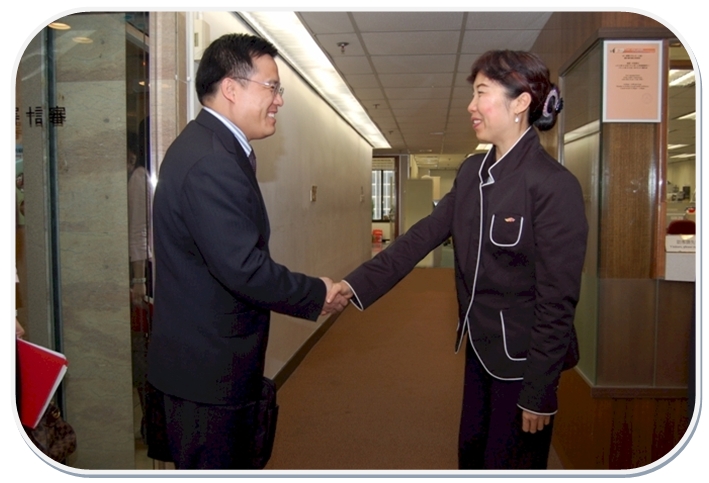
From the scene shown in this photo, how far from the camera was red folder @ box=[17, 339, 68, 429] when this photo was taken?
4.72ft

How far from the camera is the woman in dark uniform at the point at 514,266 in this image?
147 cm

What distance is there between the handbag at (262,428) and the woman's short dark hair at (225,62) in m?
0.92

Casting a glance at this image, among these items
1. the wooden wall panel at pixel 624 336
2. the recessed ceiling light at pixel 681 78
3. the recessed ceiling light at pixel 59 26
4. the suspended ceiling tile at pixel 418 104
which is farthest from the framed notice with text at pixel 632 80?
the suspended ceiling tile at pixel 418 104

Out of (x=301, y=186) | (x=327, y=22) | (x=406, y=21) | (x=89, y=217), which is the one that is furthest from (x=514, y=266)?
(x=301, y=186)

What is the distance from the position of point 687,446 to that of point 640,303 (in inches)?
55.4

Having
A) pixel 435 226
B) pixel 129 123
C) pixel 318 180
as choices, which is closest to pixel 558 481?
pixel 435 226

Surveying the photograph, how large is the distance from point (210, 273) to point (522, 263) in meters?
0.86

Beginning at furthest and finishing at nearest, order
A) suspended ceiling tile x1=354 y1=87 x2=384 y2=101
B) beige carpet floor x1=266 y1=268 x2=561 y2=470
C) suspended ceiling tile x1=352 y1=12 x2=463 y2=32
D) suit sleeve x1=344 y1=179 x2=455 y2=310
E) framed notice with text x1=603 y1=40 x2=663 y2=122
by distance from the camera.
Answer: suspended ceiling tile x1=354 y1=87 x2=384 y2=101 → suspended ceiling tile x1=352 y1=12 x2=463 y2=32 → beige carpet floor x1=266 y1=268 x2=561 y2=470 → framed notice with text x1=603 y1=40 x2=663 y2=122 → suit sleeve x1=344 y1=179 x2=455 y2=310

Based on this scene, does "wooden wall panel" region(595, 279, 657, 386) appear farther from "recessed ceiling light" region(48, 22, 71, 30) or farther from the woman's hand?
"recessed ceiling light" region(48, 22, 71, 30)

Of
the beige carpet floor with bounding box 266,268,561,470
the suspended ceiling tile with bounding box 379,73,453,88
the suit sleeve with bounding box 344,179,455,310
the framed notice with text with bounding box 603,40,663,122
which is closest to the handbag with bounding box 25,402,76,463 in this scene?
the suit sleeve with bounding box 344,179,455,310

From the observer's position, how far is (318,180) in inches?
222

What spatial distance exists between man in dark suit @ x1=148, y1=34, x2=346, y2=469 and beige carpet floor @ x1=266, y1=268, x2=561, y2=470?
4.89 feet

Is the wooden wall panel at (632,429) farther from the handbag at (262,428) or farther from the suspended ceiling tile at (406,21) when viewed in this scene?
the suspended ceiling tile at (406,21)

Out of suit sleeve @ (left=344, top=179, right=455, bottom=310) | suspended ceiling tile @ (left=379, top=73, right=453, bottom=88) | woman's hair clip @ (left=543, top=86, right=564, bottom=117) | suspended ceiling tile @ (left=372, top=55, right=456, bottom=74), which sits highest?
suspended ceiling tile @ (left=379, top=73, right=453, bottom=88)
